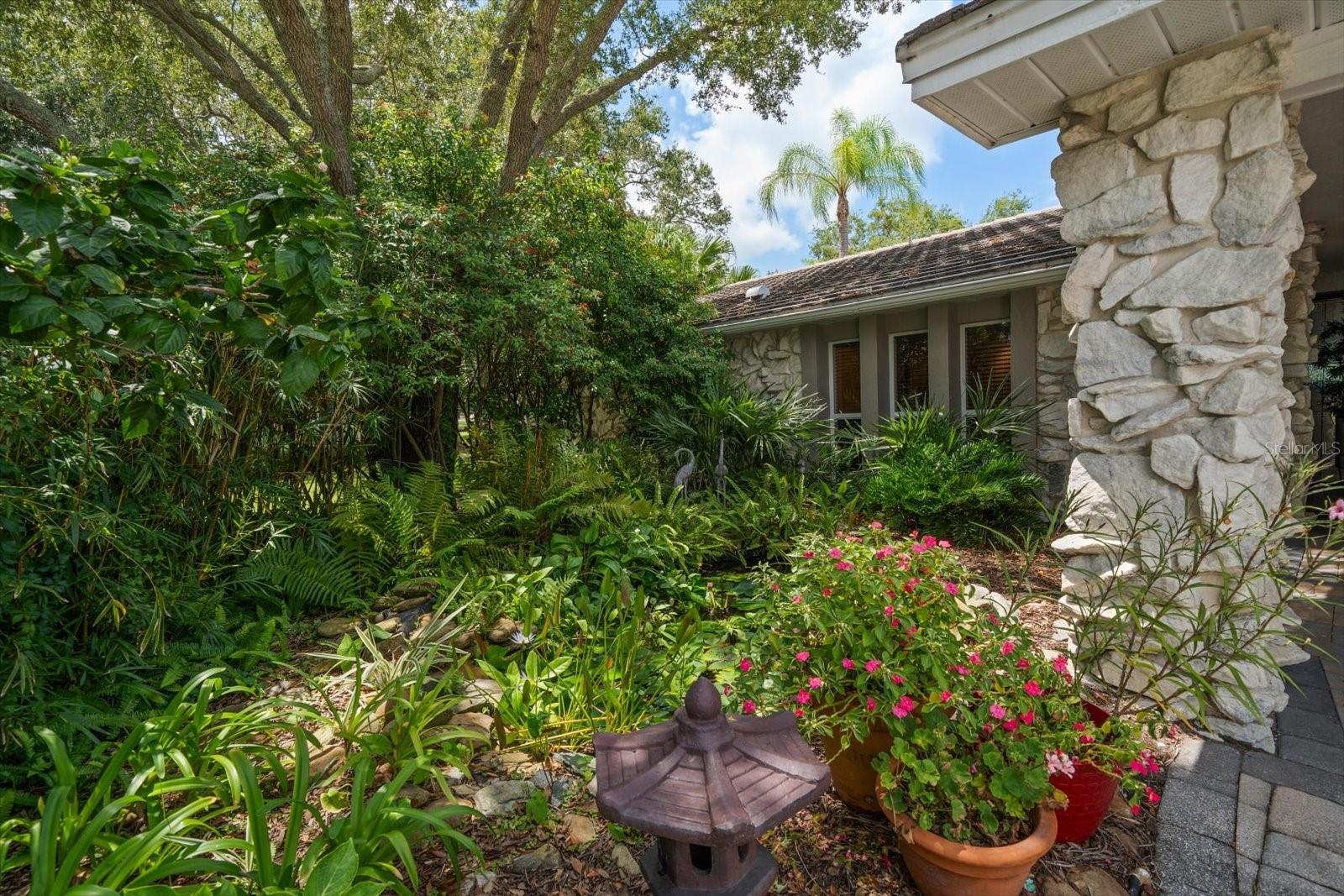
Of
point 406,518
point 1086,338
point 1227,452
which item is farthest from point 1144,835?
point 406,518

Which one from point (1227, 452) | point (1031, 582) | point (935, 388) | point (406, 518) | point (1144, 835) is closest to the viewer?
point (1144, 835)

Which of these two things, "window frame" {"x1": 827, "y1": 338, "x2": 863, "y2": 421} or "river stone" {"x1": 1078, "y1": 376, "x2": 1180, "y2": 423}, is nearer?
"river stone" {"x1": 1078, "y1": 376, "x2": 1180, "y2": 423}

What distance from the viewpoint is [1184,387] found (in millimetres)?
2607

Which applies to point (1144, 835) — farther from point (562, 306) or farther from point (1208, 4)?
point (562, 306)

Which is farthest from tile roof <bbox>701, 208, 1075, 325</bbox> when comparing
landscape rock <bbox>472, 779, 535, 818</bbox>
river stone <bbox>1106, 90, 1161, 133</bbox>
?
landscape rock <bbox>472, 779, 535, 818</bbox>

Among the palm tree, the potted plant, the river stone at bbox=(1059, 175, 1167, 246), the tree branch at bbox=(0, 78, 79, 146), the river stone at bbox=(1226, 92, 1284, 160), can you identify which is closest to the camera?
the potted plant

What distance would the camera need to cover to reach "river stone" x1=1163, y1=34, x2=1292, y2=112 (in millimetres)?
2359

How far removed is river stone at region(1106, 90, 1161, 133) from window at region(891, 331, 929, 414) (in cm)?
343

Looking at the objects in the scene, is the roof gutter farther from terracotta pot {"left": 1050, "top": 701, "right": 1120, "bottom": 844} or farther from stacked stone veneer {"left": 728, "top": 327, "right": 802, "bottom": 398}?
terracotta pot {"left": 1050, "top": 701, "right": 1120, "bottom": 844}

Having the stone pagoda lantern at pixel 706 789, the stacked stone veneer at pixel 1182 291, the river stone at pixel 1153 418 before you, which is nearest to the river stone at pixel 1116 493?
the stacked stone veneer at pixel 1182 291

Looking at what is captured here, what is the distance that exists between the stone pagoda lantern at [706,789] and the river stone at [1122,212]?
2.69m

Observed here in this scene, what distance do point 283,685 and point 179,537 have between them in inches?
38.4

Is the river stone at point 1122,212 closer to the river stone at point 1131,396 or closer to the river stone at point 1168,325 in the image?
the river stone at point 1168,325

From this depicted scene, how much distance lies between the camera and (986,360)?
226 inches
